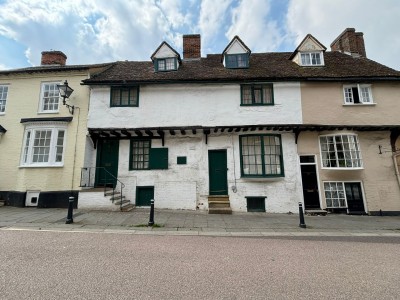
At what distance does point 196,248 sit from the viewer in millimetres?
5457

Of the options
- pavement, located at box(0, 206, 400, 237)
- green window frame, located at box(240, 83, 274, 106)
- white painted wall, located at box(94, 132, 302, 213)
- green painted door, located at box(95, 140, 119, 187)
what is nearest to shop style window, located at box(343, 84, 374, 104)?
white painted wall, located at box(94, 132, 302, 213)

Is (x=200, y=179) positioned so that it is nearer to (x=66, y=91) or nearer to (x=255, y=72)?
(x=255, y=72)

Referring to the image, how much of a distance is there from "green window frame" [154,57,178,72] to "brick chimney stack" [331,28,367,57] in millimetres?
13897

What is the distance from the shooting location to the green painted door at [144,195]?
11.5 metres

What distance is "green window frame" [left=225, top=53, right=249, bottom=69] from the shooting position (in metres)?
13.6

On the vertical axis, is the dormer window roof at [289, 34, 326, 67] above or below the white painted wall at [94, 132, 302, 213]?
above

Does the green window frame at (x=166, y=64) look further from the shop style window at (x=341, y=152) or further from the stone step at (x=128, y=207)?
the shop style window at (x=341, y=152)

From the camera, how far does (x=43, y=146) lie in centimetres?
1145

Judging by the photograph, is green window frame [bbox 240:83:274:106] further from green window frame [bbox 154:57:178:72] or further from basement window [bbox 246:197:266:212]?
basement window [bbox 246:197:266:212]

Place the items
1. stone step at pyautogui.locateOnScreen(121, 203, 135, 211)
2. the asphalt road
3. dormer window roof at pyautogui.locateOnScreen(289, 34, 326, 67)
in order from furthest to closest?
dormer window roof at pyautogui.locateOnScreen(289, 34, 326, 67) → stone step at pyautogui.locateOnScreen(121, 203, 135, 211) → the asphalt road

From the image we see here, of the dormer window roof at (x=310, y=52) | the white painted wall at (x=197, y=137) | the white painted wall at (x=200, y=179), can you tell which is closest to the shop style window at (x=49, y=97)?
the white painted wall at (x=197, y=137)

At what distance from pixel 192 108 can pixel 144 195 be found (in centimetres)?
587

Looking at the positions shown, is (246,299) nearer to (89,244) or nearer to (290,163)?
(89,244)

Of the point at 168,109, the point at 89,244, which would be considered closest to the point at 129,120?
the point at 168,109
